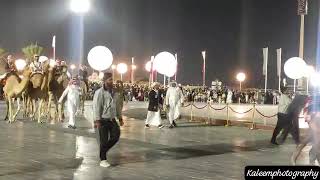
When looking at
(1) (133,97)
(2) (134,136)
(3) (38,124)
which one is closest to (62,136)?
(2) (134,136)

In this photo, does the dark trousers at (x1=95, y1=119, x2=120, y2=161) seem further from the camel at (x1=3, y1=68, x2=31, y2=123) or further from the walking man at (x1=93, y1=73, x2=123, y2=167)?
the camel at (x1=3, y1=68, x2=31, y2=123)

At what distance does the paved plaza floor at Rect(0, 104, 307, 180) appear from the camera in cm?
1133

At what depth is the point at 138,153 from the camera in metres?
14.4

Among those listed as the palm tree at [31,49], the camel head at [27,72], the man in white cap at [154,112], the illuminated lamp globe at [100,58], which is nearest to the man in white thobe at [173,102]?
the man in white cap at [154,112]

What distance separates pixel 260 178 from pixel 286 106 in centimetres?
1147

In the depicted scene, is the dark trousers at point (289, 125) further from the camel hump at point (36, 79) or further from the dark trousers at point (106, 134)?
the camel hump at point (36, 79)

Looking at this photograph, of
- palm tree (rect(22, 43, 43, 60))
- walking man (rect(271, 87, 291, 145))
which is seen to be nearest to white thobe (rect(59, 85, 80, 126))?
walking man (rect(271, 87, 291, 145))

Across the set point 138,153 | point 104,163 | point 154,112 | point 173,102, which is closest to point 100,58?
point 154,112

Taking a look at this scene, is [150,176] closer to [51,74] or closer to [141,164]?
[141,164]

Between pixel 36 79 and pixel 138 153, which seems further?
pixel 36 79

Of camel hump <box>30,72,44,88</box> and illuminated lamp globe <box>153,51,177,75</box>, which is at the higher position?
illuminated lamp globe <box>153,51,177,75</box>

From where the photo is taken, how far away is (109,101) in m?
12.2

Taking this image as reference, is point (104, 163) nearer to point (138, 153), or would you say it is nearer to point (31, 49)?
point (138, 153)

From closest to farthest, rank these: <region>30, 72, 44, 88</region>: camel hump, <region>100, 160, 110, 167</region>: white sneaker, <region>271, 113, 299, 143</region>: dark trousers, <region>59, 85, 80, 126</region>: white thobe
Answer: <region>100, 160, 110, 167</region>: white sneaker → <region>271, 113, 299, 143</region>: dark trousers → <region>59, 85, 80, 126</region>: white thobe → <region>30, 72, 44, 88</region>: camel hump
